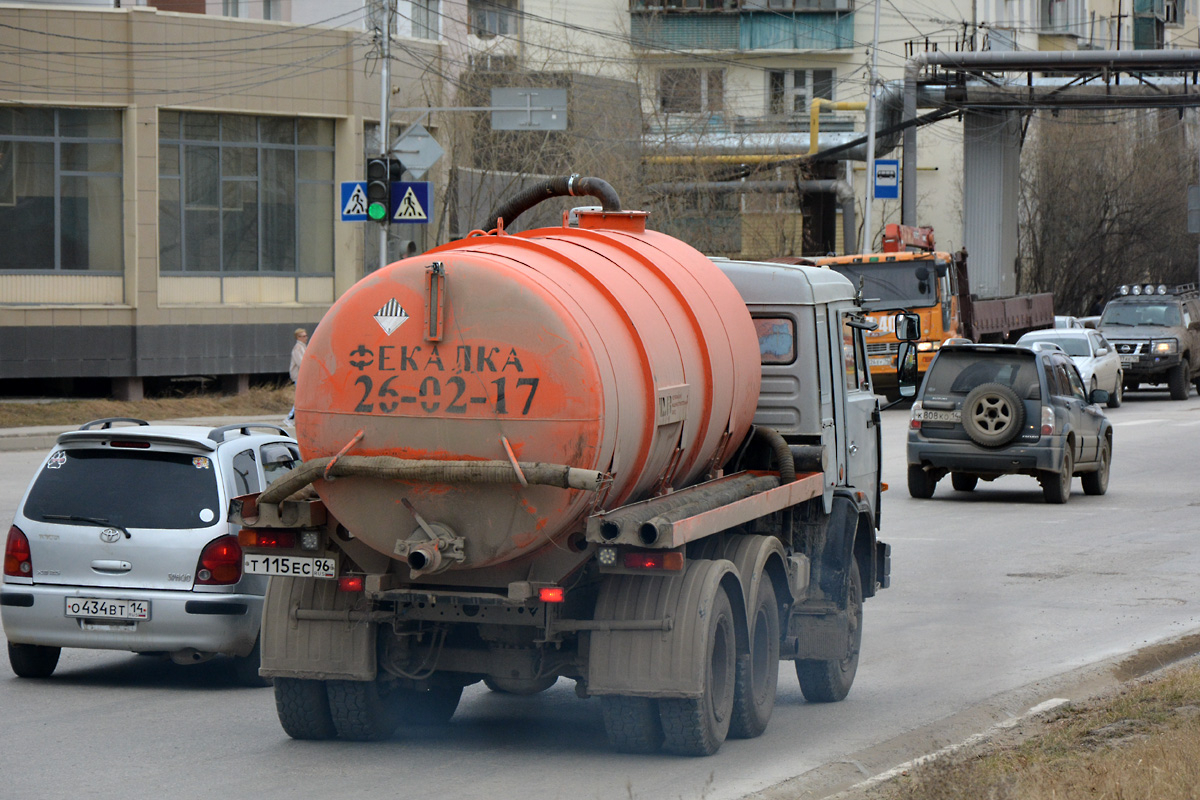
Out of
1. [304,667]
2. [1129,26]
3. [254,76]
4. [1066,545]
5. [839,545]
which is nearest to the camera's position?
[304,667]

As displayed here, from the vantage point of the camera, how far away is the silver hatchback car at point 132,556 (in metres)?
9.09

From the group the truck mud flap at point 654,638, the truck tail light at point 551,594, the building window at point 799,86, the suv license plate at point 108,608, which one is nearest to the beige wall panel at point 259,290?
the suv license plate at point 108,608

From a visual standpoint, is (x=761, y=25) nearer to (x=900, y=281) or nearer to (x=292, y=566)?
(x=900, y=281)

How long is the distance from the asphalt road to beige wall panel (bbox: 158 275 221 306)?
2072 cm

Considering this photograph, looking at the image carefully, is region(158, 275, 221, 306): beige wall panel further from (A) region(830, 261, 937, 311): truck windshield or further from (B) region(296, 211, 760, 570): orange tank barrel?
(B) region(296, 211, 760, 570): orange tank barrel

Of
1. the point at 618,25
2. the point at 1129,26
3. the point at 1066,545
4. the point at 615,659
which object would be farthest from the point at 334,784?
the point at 1129,26

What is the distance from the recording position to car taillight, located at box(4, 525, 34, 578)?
9.32 metres

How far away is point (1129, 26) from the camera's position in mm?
77438

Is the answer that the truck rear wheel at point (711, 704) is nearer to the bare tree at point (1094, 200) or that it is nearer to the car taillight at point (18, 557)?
the car taillight at point (18, 557)

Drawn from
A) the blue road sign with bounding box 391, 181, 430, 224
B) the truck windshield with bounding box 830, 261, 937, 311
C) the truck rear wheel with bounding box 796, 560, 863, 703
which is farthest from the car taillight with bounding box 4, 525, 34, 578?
the truck windshield with bounding box 830, 261, 937, 311

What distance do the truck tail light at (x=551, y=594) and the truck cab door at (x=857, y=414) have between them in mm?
3223

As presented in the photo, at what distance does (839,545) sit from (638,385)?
2572 mm

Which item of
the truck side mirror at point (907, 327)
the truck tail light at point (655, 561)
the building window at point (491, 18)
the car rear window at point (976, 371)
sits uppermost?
the building window at point (491, 18)

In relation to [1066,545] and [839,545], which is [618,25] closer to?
[1066,545]
